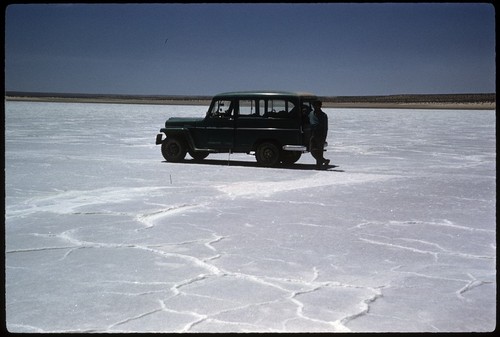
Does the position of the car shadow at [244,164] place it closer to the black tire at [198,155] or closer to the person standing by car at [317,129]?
the black tire at [198,155]

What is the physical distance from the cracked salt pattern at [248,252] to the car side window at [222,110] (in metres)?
2.48

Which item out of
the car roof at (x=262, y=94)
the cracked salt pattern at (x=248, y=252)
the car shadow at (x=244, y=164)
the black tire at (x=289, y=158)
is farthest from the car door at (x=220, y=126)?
the cracked salt pattern at (x=248, y=252)

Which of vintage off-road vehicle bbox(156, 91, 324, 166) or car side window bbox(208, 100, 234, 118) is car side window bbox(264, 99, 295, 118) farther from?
car side window bbox(208, 100, 234, 118)

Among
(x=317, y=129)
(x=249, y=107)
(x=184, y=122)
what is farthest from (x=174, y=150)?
(x=317, y=129)

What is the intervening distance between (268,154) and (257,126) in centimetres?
66

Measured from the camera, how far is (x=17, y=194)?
375 inches

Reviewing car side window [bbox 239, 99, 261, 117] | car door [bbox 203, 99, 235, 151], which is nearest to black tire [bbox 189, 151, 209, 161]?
car door [bbox 203, 99, 235, 151]

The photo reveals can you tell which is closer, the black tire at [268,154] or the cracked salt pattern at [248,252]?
the cracked salt pattern at [248,252]

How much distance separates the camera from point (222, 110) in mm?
14273

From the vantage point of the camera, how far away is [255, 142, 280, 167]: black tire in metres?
13.8

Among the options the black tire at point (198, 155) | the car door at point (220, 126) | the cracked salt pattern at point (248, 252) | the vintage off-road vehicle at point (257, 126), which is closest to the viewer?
the cracked salt pattern at point (248, 252)

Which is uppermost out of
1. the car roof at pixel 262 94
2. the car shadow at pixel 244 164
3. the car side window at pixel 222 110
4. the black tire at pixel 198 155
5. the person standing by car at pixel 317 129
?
the car roof at pixel 262 94

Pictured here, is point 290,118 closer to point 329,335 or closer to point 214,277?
point 214,277

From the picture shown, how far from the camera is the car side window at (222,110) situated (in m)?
14.2
